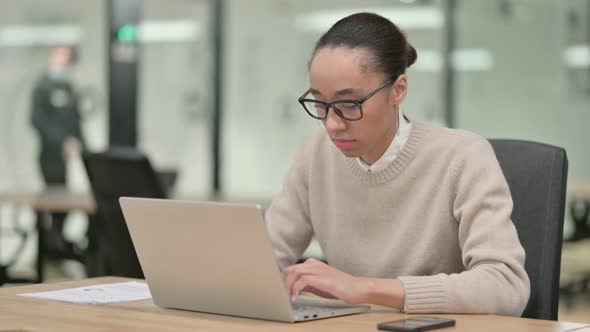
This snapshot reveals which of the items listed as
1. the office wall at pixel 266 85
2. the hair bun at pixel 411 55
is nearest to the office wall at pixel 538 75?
the office wall at pixel 266 85

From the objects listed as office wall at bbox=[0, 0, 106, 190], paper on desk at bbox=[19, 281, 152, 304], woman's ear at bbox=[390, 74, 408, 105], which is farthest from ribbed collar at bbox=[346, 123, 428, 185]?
office wall at bbox=[0, 0, 106, 190]

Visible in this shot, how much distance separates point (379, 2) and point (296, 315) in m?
4.88

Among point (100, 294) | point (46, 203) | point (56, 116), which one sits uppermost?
point (100, 294)

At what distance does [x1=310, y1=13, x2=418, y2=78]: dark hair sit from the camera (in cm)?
220

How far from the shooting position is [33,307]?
6.76 feet

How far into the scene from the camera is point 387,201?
2332 millimetres

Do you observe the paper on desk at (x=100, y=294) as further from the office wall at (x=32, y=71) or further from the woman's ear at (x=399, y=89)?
the office wall at (x=32, y=71)

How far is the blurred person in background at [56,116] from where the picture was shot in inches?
276

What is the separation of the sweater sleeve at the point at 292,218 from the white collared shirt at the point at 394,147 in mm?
235

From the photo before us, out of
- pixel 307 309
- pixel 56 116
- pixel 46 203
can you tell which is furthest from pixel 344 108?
pixel 56 116

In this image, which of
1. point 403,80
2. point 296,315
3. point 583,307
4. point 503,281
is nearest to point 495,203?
point 503,281

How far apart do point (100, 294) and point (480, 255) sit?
0.76m

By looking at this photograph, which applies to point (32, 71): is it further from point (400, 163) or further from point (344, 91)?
point (344, 91)

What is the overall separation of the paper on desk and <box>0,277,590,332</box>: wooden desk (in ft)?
0.20
